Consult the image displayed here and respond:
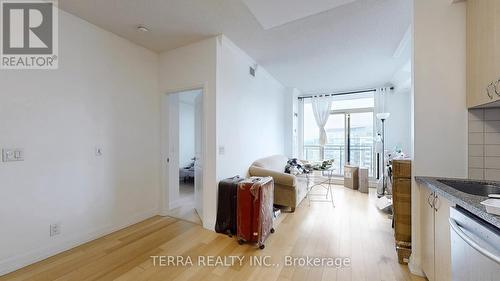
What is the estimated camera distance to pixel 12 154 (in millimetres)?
1873

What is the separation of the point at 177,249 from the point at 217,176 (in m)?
0.96

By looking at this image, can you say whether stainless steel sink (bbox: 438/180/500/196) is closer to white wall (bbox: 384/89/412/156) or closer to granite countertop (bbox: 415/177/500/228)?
granite countertop (bbox: 415/177/500/228)

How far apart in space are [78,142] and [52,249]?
1159 millimetres

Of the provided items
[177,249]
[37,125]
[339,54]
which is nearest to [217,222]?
[177,249]

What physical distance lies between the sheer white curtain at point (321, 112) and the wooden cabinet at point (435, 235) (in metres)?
4.13

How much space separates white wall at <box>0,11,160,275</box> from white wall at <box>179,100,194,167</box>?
2.91m

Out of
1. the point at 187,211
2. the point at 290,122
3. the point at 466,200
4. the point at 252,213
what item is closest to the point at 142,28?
the point at 252,213

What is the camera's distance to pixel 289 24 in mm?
2447

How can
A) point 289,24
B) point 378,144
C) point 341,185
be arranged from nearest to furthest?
point 289,24 → point 378,144 → point 341,185

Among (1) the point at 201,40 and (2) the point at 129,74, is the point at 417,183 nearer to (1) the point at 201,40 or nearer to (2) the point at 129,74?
(1) the point at 201,40

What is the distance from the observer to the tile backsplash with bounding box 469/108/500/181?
1.61m

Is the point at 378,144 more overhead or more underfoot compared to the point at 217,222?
more overhead

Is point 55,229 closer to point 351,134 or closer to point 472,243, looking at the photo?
point 472,243

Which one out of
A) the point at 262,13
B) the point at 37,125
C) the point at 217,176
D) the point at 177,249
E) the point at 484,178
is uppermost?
the point at 262,13
